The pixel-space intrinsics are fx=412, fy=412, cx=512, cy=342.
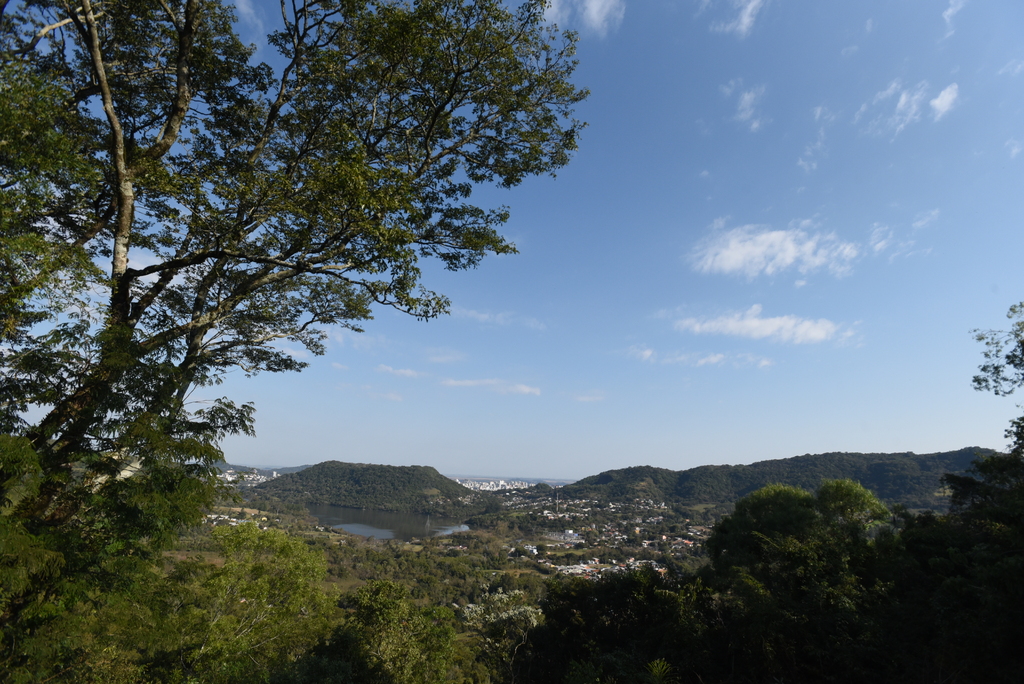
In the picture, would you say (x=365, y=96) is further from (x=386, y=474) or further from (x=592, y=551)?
(x=386, y=474)

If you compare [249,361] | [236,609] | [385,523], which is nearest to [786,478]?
[385,523]

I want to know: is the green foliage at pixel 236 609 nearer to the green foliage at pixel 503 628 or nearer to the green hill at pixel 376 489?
the green foliage at pixel 503 628

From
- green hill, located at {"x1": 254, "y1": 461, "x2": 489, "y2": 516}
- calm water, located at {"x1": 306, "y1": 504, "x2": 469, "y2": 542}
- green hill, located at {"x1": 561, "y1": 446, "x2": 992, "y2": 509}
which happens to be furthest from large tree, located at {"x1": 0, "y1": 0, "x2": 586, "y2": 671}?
green hill, located at {"x1": 254, "y1": 461, "x2": 489, "y2": 516}

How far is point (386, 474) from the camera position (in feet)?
556

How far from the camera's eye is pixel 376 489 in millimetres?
159375

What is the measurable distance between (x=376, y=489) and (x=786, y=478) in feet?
442

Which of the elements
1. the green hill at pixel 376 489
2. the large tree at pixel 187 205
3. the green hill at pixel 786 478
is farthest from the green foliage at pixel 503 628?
the green hill at pixel 376 489

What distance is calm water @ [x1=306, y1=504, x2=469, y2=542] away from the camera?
10362 centimetres

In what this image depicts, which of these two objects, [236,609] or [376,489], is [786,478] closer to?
[236,609]

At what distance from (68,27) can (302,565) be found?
532 inches

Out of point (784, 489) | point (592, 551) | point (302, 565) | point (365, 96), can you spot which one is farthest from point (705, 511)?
point (365, 96)

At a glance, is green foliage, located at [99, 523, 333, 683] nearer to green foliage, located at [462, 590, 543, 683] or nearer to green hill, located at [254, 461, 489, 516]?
green foliage, located at [462, 590, 543, 683]

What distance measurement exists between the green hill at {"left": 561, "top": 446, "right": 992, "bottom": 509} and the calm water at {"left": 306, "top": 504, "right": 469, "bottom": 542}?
159 ft

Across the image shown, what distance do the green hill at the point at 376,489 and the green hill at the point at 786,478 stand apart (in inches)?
1697
